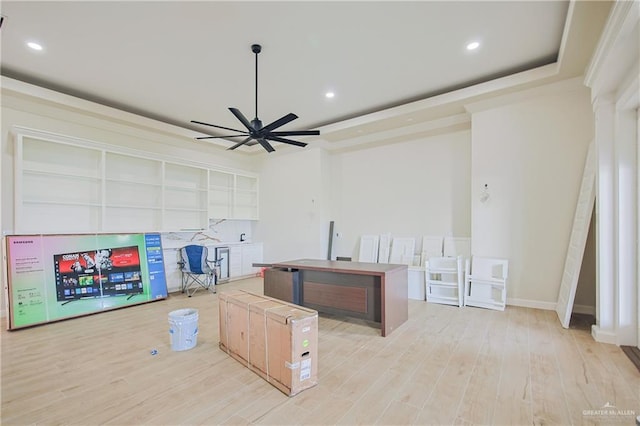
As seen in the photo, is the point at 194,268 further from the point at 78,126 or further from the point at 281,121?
the point at 281,121

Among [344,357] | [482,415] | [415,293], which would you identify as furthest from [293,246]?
[482,415]

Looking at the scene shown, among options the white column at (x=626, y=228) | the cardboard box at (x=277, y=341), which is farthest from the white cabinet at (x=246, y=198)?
the white column at (x=626, y=228)

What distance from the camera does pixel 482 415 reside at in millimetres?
1988

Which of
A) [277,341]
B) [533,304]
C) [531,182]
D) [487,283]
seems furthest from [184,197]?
[533,304]

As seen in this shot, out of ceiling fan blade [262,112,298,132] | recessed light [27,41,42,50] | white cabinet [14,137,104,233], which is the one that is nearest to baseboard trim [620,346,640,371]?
ceiling fan blade [262,112,298,132]

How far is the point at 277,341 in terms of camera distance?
93.9 inches

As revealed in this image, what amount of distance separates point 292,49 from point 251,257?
16.9 feet

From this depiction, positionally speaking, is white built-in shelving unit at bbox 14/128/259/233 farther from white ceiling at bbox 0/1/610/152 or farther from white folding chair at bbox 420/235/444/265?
white folding chair at bbox 420/235/444/265

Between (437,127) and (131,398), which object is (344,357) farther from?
(437,127)

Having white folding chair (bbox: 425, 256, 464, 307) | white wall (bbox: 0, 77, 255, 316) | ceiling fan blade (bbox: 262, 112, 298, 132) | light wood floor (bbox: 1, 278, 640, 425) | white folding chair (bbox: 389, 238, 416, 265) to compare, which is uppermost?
white wall (bbox: 0, 77, 255, 316)

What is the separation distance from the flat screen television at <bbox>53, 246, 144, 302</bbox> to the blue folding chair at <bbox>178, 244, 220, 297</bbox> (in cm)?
77

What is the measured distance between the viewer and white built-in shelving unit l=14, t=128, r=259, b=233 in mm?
4516

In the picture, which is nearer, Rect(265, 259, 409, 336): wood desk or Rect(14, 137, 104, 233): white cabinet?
Rect(265, 259, 409, 336): wood desk

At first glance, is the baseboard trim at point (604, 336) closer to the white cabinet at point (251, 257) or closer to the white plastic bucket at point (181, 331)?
the white plastic bucket at point (181, 331)
